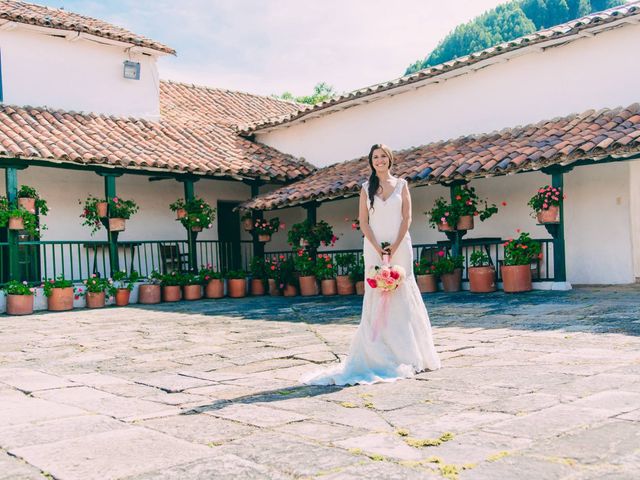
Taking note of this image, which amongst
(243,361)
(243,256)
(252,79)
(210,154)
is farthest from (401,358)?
(252,79)

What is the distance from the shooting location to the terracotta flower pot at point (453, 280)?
1116 centimetres

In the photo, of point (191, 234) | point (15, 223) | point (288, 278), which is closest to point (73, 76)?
point (191, 234)

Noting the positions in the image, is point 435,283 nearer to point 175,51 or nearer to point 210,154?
point 210,154

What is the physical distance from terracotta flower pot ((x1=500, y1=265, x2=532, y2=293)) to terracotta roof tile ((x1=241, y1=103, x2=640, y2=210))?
1.45 m

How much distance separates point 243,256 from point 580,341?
11.6 meters

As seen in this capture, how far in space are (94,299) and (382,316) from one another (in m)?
8.10

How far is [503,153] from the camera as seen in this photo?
33.8ft

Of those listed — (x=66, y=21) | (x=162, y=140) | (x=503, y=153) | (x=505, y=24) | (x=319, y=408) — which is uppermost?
(x=505, y=24)

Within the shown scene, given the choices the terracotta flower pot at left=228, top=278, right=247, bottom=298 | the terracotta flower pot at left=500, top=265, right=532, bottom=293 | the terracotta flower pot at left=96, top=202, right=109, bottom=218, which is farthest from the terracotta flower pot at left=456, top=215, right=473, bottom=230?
the terracotta flower pot at left=96, top=202, right=109, bottom=218

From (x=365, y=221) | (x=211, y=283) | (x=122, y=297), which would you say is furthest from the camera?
(x=211, y=283)

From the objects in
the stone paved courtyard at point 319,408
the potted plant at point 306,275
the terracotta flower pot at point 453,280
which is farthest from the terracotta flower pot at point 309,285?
the stone paved courtyard at point 319,408

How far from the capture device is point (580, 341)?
5.25 metres

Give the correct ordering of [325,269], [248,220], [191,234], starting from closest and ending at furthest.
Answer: [325,269] < [191,234] < [248,220]

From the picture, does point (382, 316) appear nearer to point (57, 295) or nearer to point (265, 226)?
point (57, 295)
